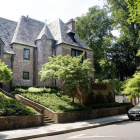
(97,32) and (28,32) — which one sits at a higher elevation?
(97,32)

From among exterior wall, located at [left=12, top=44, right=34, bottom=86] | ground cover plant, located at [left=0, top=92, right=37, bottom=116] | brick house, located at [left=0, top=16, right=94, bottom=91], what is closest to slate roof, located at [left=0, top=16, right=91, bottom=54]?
brick house, located at [left=0, top=16, right=94, bottom=91]

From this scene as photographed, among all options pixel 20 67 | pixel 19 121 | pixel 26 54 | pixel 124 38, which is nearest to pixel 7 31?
pixel 26 54

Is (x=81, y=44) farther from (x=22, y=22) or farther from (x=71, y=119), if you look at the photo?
(x=71, y=119)

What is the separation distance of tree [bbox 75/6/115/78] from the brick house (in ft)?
37.5

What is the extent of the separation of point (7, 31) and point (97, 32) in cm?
2199

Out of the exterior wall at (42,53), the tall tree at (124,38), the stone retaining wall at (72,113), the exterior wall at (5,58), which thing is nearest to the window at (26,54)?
the exterior wall at (42,53)

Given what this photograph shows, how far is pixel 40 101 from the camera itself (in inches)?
621

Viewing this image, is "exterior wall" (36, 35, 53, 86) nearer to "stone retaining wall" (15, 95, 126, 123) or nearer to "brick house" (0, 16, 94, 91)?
"brick house" (0, 16, 94, 91)

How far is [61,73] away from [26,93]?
433cm

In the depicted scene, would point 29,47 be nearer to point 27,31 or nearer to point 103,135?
point 27,31

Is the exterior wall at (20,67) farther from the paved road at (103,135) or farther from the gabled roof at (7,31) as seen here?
the paved road at (103,135)

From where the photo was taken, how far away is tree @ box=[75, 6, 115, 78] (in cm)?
3798

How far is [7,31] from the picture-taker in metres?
24.9

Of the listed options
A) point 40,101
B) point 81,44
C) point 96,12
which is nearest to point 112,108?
point 40,101
